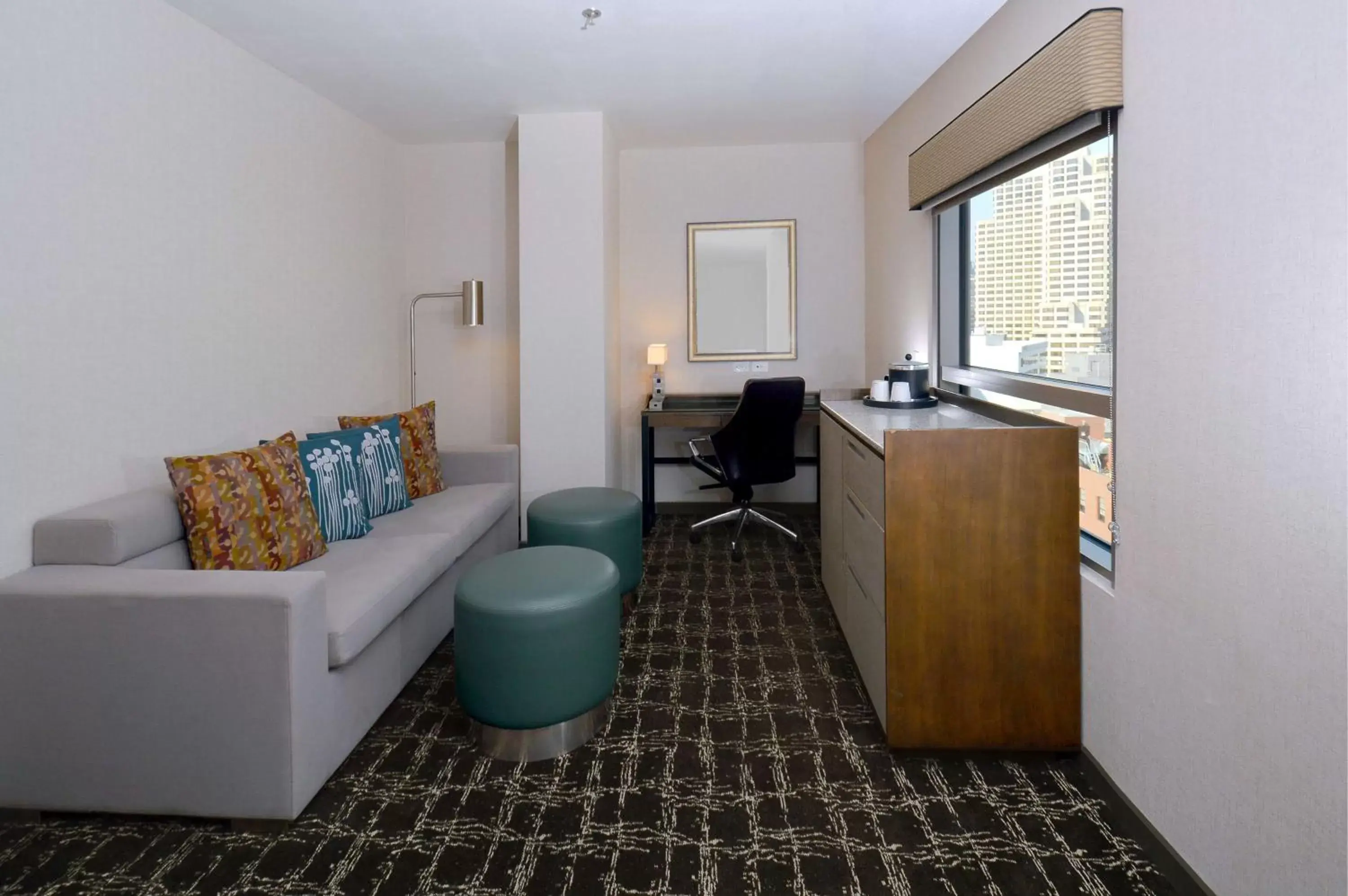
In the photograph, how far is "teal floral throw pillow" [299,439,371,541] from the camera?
304 centimetres

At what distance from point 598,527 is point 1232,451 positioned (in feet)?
7.83

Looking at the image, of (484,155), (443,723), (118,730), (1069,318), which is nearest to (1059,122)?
(1069,318)

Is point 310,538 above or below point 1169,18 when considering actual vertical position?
below

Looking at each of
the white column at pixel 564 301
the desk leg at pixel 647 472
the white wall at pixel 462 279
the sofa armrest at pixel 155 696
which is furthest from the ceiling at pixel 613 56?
the sofa armrest at pixel 155 696

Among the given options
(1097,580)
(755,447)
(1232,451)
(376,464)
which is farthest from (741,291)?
(1232,451)

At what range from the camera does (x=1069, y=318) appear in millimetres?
2557

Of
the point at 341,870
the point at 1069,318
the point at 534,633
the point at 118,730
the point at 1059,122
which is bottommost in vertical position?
the point at 341,870

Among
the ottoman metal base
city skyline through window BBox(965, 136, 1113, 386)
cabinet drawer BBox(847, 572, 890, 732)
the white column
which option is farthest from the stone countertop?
the white column

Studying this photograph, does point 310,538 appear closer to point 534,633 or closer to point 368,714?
point 368,714

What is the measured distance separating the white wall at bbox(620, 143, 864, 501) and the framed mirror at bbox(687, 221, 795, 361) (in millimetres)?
56

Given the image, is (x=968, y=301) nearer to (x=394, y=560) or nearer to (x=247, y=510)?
(x=394, y=560)

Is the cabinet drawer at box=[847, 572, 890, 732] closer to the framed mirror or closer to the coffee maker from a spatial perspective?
the coffee maker

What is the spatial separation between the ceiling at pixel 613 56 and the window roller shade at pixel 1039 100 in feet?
1.48

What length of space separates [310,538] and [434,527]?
57cm
